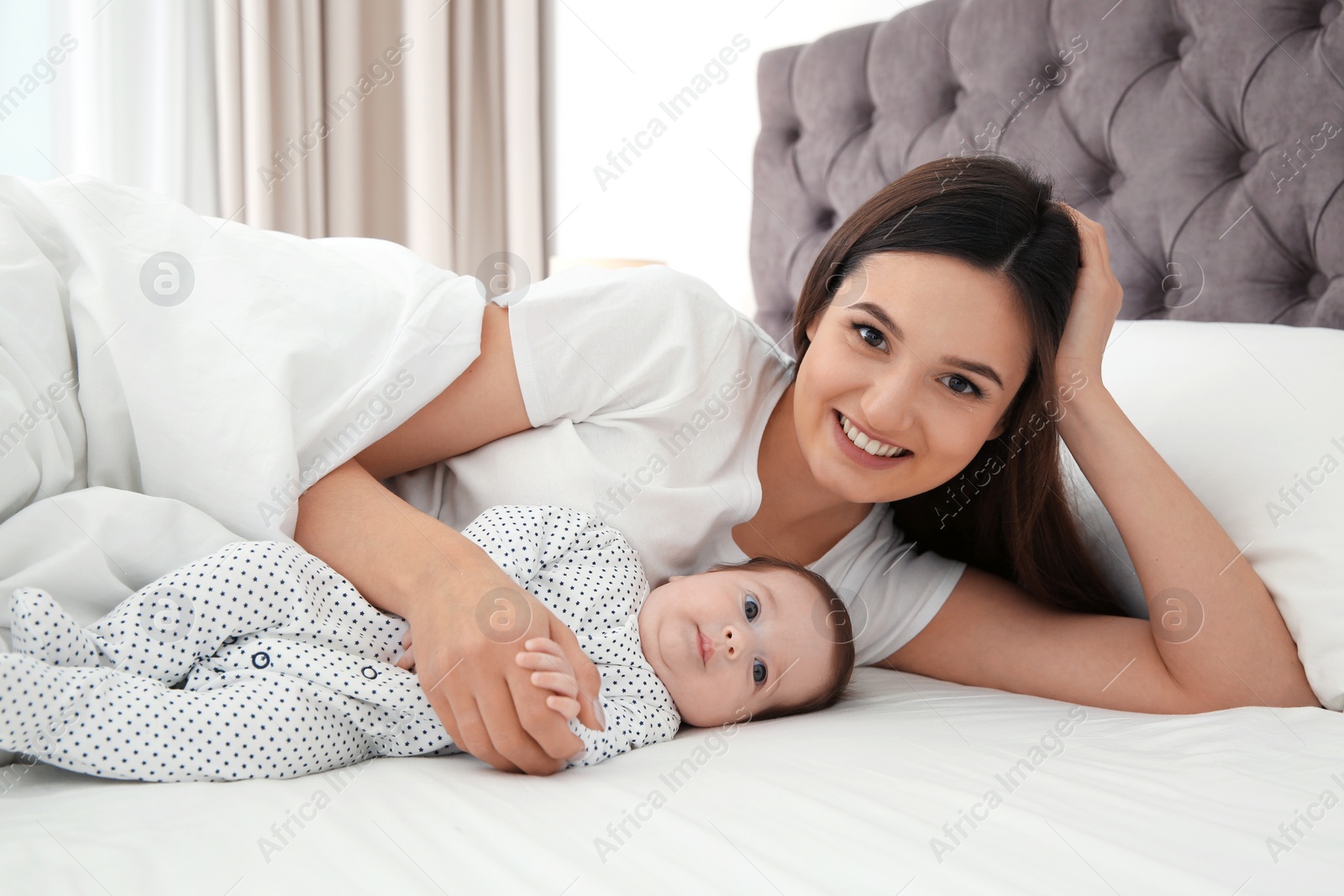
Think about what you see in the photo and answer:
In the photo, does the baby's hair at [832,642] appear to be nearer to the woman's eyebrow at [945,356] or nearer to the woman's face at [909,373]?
the woman's face at [909,373]

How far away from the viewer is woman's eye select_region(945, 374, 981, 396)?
3.77 ft

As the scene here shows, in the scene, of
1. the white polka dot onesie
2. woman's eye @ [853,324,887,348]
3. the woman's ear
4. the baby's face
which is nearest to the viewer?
the white polka dot onesie

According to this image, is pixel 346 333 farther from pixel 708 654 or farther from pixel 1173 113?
pixel 1173 113

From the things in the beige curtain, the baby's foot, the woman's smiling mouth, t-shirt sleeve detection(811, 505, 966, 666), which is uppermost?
the beige curtain

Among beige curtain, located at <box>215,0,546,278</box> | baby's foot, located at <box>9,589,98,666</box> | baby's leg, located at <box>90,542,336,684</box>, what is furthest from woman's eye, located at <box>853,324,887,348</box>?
beige curtain, located at <box>215,0,546,278</box>

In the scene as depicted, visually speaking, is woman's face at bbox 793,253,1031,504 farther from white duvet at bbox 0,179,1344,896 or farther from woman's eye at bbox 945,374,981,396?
white duvet at bbox 0,179,1344,896

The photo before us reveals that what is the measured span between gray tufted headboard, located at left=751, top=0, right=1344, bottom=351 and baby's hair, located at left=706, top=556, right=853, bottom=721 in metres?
0.55

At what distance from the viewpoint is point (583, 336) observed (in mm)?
1213

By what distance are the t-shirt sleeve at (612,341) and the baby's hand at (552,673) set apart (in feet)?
1.47

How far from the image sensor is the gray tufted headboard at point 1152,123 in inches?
58.5

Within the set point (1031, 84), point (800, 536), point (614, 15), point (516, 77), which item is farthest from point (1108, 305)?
point (516, 77)

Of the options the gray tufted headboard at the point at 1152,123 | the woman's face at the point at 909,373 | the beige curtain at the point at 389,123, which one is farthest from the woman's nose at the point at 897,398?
the beige curtain at the point at 389,123

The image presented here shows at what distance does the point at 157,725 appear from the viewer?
757 millimetres

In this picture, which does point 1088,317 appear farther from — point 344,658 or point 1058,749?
point 344,658
